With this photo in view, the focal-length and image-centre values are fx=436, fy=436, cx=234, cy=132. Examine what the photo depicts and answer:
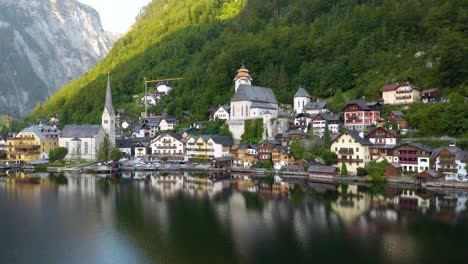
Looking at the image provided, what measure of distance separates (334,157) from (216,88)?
1045 inches

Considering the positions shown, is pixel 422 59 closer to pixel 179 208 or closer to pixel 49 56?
pixel 179 208

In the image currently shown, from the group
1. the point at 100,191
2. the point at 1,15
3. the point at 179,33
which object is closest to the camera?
the point at 100,191

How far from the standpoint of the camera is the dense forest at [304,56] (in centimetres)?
4372

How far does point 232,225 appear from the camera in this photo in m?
20.8

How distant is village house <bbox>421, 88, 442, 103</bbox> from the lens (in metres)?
38.9

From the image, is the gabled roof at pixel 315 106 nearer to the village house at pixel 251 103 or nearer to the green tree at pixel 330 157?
the village house at pixel 251 103

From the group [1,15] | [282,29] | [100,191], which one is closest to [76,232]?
[100,191]

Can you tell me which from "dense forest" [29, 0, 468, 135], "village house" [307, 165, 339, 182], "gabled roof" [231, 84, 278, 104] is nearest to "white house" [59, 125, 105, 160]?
"dense forest" [29, 0, 468, 135]

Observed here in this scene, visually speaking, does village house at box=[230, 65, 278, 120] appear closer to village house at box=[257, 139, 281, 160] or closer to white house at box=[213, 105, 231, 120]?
white house at box=[213, 105, 231, 120]

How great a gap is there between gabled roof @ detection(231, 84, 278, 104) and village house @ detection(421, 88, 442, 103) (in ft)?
58.8

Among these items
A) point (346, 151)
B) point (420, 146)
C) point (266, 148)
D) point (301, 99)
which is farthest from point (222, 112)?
point (420, 146)

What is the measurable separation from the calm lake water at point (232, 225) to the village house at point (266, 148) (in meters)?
9.95

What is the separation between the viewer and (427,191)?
29047 millimetres

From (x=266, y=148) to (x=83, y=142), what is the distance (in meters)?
22.6
